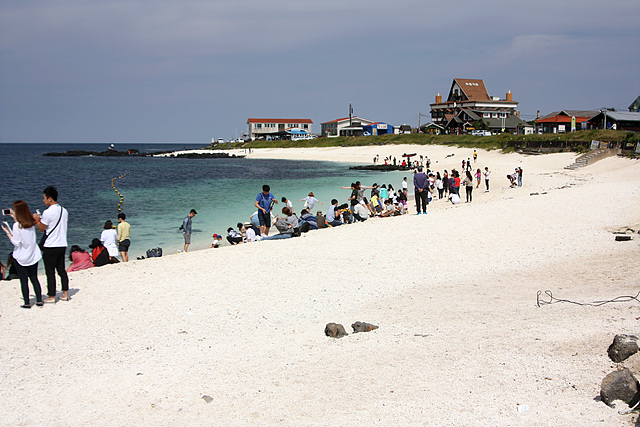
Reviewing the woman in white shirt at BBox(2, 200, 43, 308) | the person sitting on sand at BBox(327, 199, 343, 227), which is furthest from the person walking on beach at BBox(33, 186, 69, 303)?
the person sitting on sand at BBox(327, 199, 343, 227)

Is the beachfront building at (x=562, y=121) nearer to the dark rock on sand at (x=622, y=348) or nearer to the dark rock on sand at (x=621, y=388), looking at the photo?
the dark rock on sand at (x=622, y=348)

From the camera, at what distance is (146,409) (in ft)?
17.1

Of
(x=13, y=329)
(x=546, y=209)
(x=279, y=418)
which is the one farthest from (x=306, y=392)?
(x=546, y=209)

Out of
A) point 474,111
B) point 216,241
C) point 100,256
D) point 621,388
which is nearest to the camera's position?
point 621,388

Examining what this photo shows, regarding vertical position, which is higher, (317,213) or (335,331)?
(317,213)

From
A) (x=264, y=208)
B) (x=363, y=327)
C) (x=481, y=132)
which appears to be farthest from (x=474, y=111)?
(x=363, y=327)

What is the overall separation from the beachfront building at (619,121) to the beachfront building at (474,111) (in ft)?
64.7

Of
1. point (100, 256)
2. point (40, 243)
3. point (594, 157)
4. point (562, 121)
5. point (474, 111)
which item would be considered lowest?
point (100, 256)

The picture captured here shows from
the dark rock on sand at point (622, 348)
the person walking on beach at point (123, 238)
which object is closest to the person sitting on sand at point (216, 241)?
the person walking on beach at point (123, 238)

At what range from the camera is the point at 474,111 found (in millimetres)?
86250

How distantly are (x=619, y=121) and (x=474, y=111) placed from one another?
33192 millimetres

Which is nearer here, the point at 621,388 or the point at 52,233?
the point at 621,388

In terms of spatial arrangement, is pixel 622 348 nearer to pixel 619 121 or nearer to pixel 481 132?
pixel 619 121

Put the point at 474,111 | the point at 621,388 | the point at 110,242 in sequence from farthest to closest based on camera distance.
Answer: the point at 474,111 < the point at 110,242 < the point at 621,388
